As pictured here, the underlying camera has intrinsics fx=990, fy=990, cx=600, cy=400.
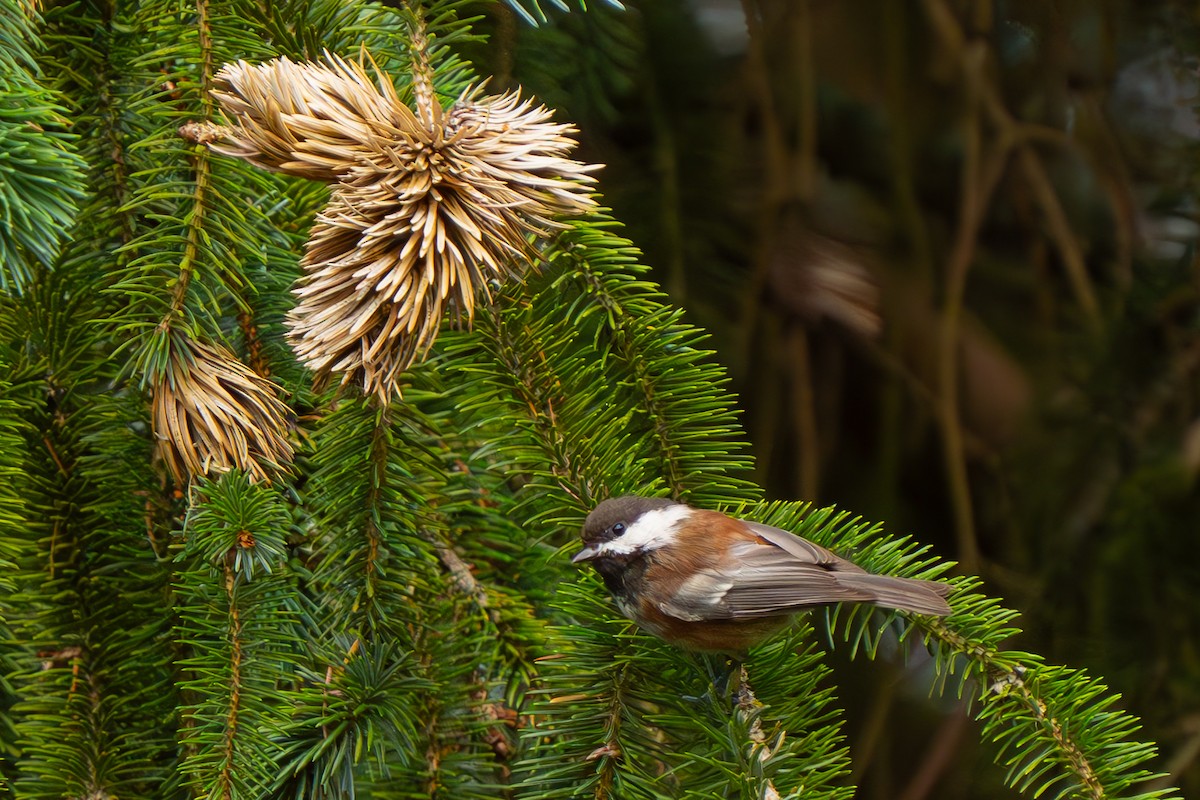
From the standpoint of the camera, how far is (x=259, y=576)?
92 centimetres

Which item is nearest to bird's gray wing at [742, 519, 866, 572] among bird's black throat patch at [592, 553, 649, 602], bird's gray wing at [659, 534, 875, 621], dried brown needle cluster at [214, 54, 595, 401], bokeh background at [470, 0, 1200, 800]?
bird's gray wing at [659, 534, 875, 621]

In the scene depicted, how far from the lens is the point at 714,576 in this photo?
1.23 m

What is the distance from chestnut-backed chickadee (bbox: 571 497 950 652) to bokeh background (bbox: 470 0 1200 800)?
52 cm

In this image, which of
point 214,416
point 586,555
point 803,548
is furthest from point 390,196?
point 803,548

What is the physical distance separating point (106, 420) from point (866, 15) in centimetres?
180

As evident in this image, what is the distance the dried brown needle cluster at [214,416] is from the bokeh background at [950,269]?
66 centimetres

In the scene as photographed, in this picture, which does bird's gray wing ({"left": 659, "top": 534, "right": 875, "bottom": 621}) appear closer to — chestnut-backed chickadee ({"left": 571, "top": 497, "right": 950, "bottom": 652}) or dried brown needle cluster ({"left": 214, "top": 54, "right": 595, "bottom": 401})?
chestnut-backed chickadee ({"left": 571, "top": 497, "right": 950, "bottom": 652})

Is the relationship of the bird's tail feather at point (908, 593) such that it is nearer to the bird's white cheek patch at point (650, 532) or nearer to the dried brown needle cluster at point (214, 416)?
the bird's white cheek patch at point (650, 532)

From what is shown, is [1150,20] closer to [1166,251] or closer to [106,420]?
[1166,251]

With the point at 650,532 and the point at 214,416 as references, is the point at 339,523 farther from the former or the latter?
the point at 650,532

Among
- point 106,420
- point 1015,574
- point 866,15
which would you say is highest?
point 866,15

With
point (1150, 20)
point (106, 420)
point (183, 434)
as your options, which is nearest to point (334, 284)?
point (183, 434)

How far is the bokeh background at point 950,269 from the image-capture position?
1.64 metres

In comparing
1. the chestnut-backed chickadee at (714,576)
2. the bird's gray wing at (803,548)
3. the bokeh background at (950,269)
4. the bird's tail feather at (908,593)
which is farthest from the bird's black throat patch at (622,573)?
the bokeh background at (950,269)
